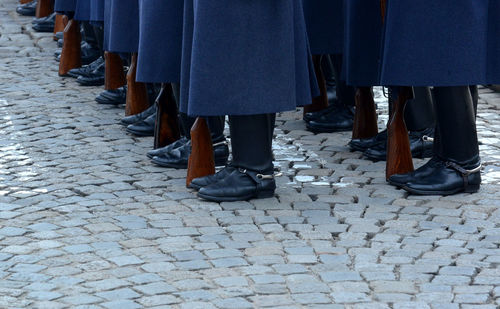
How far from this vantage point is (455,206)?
4.77 m

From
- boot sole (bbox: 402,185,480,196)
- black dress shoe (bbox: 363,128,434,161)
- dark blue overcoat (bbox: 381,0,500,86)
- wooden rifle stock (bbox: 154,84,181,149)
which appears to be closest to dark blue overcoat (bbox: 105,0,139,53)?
wooden rifle stock (bbox: 154,84,181,149)

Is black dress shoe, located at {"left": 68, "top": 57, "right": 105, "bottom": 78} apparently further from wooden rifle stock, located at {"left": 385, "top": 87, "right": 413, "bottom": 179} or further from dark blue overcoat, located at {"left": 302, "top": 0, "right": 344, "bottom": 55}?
wooden rifle stock, located at {"left": 385, "top": 87, "right": 413, "bottom": 179}

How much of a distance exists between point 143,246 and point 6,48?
18.4ft

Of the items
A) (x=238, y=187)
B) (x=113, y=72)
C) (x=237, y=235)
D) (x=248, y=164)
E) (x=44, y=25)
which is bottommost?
(x=237, y=235)

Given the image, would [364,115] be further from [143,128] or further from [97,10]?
[97,10]

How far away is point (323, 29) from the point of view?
6.21 metres

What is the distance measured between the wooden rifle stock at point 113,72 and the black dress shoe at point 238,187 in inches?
93.7

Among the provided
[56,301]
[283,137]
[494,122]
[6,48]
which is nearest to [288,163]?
[283,137]

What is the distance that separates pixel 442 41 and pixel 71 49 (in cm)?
410

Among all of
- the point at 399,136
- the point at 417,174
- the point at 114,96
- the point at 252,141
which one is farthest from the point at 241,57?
the point at 114,96

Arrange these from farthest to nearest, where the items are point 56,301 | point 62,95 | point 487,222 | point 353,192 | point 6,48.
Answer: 1. point 6,48
2. point 62,95
3. point 353,192
4. point 487,222
5. point 56,301

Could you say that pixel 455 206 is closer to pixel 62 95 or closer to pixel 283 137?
pixel 283 137

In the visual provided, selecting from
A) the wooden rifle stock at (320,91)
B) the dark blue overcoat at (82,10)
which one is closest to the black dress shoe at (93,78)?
the dark blue overcoat at (82,10)

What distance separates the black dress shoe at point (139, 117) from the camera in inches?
Result: 255
